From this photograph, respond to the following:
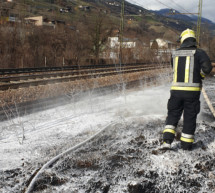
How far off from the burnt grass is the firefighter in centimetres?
29

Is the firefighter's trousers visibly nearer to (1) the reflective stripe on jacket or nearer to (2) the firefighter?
(2) the firefighter

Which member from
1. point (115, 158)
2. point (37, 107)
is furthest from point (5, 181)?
point (37, 107)

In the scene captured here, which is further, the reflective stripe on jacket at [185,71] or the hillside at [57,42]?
the hillside at [57,42]

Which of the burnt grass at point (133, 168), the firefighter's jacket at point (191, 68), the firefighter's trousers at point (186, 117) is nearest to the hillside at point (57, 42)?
the firefighter's jacket at point (191, 68)

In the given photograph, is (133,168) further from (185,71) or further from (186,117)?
(185,71)

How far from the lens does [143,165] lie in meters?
3.08

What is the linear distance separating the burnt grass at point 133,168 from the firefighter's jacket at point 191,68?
106 centimetres

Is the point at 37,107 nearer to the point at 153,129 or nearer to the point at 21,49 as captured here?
the point at 153,129

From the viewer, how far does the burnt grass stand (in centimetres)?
260

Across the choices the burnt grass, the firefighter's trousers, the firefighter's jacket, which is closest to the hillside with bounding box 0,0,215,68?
the firefighter's jacket

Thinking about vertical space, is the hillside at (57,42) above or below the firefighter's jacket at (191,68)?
above

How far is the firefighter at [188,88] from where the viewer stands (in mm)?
3465

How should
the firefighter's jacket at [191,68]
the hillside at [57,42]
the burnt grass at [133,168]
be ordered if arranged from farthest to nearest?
the hillside at [57,42] < the firefighter's jacket at [191,68] < the burnt grass at [133,168]

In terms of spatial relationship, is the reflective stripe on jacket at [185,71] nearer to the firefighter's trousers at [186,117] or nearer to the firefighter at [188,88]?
the firefighter at [188,88]
